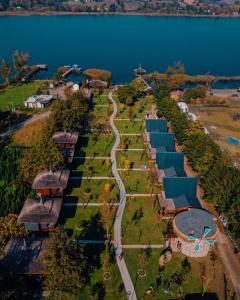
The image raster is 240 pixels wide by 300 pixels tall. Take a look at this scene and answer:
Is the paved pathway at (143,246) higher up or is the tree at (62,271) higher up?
the tree at (62,271)

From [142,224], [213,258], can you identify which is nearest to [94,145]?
[142,224]

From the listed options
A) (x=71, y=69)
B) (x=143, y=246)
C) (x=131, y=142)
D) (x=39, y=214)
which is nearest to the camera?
(x=143, y=246)

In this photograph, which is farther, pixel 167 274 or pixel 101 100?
pixel 101 100

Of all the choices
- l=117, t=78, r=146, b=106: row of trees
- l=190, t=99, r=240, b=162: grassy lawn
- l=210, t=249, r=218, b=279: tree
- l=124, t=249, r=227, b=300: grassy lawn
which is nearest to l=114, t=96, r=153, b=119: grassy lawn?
l=117, t=78, r=146, b=106: row of trees

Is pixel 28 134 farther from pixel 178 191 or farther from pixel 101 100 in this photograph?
pixel 178 191

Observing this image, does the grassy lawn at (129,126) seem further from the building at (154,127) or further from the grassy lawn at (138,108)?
the grassy lawn at (138,108)

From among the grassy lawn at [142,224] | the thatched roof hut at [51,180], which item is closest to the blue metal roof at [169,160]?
the grassy lawn at [142,224]

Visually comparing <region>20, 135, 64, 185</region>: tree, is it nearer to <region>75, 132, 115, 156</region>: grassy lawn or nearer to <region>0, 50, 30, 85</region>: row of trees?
<region>75, 132, 115, 156</region>: grassy lawn
